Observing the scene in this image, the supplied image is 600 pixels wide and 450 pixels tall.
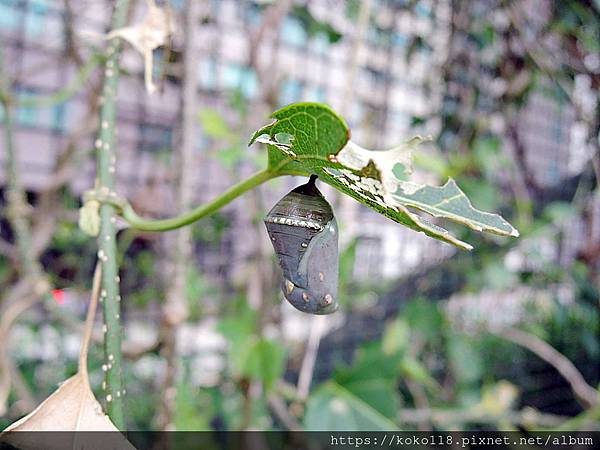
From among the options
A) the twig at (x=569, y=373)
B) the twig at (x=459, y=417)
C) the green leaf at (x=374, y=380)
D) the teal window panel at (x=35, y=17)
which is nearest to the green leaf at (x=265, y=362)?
the green leaf at (x=374, y=380)

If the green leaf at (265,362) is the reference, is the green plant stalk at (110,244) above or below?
above

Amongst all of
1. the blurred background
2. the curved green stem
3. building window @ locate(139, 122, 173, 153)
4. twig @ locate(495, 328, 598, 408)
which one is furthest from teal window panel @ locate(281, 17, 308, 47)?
the curved green stem

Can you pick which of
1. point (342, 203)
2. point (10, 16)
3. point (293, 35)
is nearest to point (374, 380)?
point (342, 203)

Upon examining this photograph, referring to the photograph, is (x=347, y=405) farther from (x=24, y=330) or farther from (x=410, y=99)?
(x=410, y=99)

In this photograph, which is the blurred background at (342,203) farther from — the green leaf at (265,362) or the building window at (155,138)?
the green leaf at (265,362)

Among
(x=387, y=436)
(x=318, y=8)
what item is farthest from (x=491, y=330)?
(x=318, y=8)

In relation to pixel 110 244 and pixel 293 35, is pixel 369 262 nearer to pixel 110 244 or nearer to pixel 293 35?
pixel 293 35

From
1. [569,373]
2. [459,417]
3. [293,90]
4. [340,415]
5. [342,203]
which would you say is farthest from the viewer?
[293,90]
